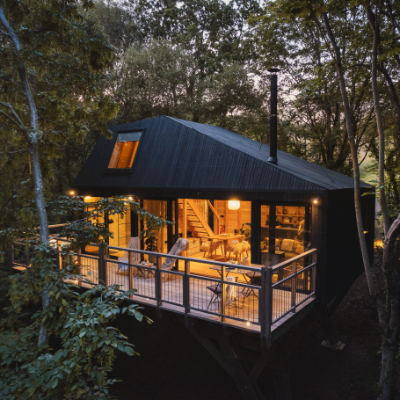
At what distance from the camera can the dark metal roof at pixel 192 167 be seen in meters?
6.89

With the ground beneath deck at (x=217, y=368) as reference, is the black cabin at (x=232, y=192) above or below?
above

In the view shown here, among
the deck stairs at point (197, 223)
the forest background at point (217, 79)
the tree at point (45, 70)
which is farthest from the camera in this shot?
the deck stairs at point (197, 223)

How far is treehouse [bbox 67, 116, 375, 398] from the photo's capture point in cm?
578

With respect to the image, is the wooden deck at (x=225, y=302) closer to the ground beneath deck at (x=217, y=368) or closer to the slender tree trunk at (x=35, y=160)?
the ground beneath deck at (x=217, y=368)

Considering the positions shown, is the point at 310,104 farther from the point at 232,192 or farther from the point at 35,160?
the point at 35,160

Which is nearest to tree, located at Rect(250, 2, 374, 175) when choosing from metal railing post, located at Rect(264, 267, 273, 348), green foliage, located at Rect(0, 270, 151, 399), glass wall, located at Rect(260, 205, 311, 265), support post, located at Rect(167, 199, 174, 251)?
support post, located at Rect(167, 199, 174, 251)

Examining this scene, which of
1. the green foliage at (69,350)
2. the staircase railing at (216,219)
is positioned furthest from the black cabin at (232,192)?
the green foliage at (69,350)

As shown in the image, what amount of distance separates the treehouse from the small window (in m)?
0.04

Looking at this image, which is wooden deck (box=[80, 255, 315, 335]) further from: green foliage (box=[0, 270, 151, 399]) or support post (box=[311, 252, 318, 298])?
green foliage (box=[0, 270, 151, 399])

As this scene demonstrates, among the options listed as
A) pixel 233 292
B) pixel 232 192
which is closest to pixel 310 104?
pixel 232 192

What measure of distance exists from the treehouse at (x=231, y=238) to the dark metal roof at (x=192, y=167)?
29mm

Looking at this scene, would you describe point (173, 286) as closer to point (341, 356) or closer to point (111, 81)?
point (341, 356)

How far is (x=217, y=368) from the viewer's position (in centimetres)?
862

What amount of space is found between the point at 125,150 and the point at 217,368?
686 centimetres
